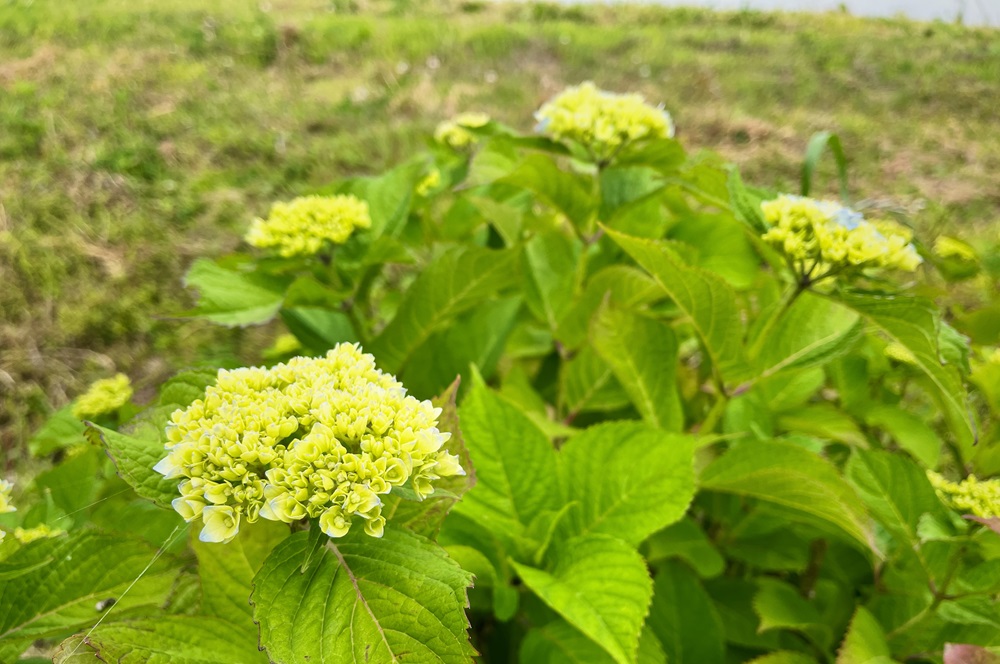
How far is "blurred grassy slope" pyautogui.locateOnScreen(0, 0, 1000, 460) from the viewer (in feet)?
10.0

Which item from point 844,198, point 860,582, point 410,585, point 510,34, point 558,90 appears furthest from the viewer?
point 510,34

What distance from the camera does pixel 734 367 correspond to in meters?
1.23

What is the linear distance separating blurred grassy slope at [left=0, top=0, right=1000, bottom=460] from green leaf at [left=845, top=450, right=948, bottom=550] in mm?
2124

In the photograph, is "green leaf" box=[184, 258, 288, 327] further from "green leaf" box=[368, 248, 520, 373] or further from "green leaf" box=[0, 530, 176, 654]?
"green leaf" box=[0, 530, 176, 654]

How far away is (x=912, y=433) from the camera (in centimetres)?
143

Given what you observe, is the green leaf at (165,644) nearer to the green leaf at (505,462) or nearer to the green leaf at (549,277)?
the green leaf at (505,462)

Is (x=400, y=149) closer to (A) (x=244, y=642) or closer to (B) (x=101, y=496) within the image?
(B) (x=101, y=496)

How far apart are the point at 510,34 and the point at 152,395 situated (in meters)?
5.17

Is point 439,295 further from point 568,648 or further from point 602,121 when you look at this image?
point 568,648

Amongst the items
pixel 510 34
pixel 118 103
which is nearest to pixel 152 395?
pixel 118 103

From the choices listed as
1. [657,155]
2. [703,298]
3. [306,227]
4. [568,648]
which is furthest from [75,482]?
[657,155]

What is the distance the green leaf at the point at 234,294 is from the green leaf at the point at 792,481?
0.97 m

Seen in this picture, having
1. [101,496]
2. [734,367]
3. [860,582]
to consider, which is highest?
[734,367]

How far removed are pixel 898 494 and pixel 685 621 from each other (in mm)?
500
